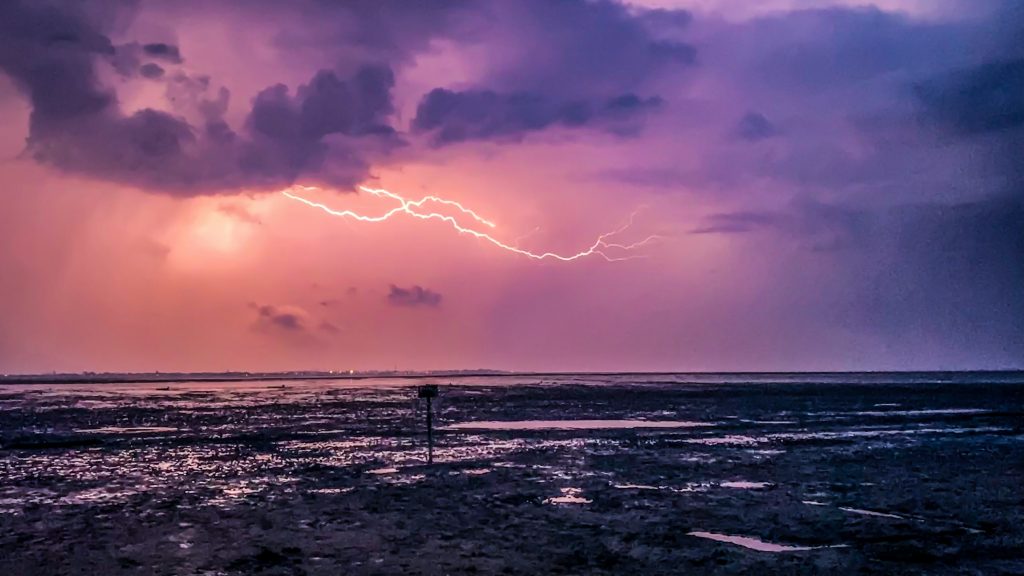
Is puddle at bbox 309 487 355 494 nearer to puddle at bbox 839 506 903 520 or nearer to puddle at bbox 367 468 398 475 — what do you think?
puddle at bbox 367 468 398 475

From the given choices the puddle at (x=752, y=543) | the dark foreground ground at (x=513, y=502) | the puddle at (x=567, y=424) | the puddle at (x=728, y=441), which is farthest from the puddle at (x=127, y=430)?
the puddle at (x=752, y=543)

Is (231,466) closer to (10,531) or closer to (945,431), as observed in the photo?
(10,531)

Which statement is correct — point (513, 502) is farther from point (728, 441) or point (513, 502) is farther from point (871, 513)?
point (728, 441)

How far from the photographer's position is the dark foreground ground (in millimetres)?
12078

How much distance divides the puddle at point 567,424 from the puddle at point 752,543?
78.4 feet

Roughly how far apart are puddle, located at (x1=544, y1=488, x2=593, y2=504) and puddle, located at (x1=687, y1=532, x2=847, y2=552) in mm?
3671

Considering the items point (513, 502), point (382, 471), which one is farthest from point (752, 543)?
point (382, 471)

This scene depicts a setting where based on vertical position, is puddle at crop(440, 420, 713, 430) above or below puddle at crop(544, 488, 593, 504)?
below

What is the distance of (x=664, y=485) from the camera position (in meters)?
19.5

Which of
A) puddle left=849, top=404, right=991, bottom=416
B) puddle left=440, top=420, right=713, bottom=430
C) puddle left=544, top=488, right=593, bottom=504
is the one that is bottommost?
puddle left=849, top=404, right=991, bottom=416

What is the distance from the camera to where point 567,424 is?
4031 centimetres

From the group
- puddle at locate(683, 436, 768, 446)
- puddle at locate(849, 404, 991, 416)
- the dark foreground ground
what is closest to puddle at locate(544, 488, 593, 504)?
the dark foreground ground

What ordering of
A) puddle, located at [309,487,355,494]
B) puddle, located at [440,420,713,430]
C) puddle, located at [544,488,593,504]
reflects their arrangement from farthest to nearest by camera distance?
1. puddle, located at [440,420,713,430]
2. puddle, located at [309,487,355,494]
3. puddle, located at [544,488,593,504]

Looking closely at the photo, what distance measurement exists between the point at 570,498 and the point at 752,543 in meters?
5.11
